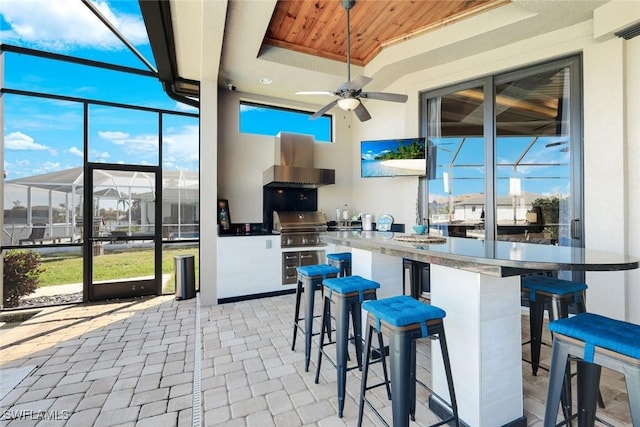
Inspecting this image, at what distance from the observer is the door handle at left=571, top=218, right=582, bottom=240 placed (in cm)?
300

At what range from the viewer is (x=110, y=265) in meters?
4.27

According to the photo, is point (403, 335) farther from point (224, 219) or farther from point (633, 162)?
point (224, 219)

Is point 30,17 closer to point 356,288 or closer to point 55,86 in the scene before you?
point 55,86

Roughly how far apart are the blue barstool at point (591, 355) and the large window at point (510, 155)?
2152 mm

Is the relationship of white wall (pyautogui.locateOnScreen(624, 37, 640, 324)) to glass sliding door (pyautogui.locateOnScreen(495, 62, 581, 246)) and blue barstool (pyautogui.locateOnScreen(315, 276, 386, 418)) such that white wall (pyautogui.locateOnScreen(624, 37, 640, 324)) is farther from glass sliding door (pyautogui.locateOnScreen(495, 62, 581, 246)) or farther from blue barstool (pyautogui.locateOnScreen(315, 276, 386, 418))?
blue barstool (pyautogui.locateOnScreen(315, 276, 386, 418))

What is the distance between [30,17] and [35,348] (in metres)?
3.94

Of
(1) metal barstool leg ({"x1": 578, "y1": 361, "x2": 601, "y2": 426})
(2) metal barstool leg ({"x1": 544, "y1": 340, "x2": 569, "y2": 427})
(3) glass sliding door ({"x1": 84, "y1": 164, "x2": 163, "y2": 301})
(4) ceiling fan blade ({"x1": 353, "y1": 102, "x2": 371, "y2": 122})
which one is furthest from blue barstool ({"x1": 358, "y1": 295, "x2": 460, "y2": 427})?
(3) glass sliding door ({"x1": 84, "y1": 164, "x2": 163, "y2": 301})

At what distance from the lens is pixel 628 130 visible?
8.84ft

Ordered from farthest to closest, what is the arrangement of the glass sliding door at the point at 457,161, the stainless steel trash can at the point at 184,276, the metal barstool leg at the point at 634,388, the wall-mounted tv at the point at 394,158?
the stainless steel trash can at the point at 184,276 → the wall-mounted tv at the point at 394,158 → the glass sliding door at the point at 457,161 → the metal barstool leg at the point at 634,388

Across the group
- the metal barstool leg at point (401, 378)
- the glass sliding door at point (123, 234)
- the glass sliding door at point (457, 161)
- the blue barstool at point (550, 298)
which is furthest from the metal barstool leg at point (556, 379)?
the glass sliding door at point (123, 234)

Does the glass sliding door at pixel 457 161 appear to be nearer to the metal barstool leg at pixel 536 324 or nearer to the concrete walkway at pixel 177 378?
the concrete walkway at pixel 177 378

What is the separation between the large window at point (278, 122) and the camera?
491 cm

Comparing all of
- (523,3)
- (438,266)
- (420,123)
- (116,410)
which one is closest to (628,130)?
(523,3)

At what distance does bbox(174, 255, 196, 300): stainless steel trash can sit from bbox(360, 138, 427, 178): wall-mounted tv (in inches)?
121
